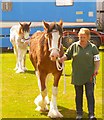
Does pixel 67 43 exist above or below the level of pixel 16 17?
below

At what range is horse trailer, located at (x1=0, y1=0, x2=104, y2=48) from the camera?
66.5ft

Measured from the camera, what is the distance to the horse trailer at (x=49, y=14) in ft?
66.5

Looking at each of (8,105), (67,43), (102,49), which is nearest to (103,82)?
(8,105)

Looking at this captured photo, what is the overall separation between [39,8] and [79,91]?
14769mm

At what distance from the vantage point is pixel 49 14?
20.4 m

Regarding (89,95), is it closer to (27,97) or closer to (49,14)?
(27,97)

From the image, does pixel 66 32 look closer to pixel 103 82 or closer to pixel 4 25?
pixel 4 25

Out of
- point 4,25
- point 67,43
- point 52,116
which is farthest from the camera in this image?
point 4,25

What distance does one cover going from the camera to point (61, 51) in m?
6.49

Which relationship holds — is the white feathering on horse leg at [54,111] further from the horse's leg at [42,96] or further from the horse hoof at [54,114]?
the horse's leg at [42,96]

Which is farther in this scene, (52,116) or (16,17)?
(16,17)

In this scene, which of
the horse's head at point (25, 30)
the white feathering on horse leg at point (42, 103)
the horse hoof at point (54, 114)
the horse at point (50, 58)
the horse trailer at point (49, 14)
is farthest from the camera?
the horse trailer at point (49, 14)

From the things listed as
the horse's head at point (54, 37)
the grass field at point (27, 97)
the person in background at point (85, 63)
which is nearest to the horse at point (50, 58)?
the horse's head at point (54, 37)

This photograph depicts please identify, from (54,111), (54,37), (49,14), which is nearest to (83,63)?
(54,37)
